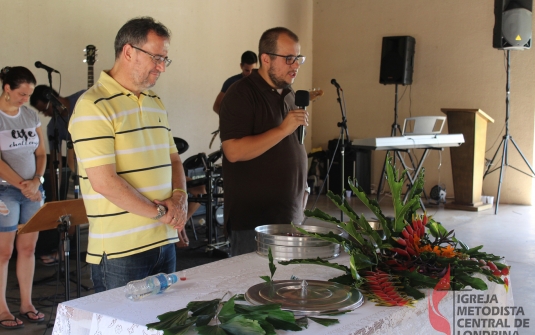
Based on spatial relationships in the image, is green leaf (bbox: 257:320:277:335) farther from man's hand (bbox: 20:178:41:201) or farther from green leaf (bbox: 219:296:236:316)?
man's hand (bbox: 20:178:41:201)

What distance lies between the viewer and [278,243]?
182 centimetres

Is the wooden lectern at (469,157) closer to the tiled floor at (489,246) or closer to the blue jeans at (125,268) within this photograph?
the tiled floor at (489,246)

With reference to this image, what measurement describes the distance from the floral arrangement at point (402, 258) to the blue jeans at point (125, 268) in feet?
1.88

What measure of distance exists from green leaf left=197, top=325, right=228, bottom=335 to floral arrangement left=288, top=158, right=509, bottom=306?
0.45 metres

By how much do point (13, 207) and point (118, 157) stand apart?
166 cm

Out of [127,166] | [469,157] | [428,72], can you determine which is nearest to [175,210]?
[127,166]

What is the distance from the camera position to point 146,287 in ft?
4.68

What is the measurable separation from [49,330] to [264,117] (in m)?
1.80

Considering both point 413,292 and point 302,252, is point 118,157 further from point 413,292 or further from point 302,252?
point 413,292

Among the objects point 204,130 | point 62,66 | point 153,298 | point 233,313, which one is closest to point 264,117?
point 153,298

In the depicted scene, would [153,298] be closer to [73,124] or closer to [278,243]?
[278,243]

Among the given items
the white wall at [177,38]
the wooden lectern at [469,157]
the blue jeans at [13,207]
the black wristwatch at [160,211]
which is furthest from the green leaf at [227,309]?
the wooden lectern at [469,157]

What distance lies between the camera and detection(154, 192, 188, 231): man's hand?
2010mm

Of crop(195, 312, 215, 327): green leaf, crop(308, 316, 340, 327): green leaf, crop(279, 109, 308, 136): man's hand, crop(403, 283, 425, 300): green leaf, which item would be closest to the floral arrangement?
crop(403, 283, 425, 300): green leaf
